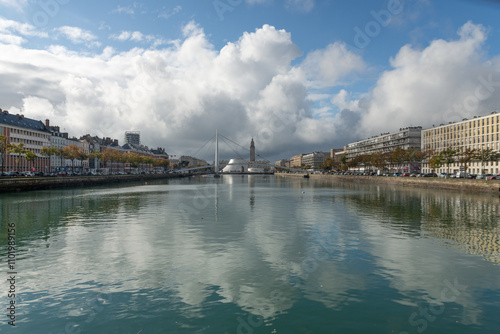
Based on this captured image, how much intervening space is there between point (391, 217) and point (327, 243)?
1483 centimetres

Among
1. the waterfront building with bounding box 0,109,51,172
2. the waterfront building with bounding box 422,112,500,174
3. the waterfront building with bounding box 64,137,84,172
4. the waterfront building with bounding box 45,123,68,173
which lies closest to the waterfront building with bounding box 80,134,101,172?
the waterfront building with bounding box 64,137,84,172

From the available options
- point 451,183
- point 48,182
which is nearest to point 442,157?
point 451,183

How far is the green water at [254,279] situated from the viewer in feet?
35.5

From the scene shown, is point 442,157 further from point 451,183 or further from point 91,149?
point 91,149

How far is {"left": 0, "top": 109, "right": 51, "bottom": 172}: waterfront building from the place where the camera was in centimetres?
11525

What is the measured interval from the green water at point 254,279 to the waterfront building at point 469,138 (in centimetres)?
10206

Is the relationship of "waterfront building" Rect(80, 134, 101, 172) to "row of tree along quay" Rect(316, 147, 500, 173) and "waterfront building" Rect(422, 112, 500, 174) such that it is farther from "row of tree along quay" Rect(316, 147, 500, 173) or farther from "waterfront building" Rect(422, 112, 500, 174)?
"waterfront building" Rect(422, 112, 500, 174)

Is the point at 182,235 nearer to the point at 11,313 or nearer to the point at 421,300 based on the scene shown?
the point at 11,313

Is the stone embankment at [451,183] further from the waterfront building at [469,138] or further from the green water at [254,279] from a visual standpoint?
the green water at [254,279]

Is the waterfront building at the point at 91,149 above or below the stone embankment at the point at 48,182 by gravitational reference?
above

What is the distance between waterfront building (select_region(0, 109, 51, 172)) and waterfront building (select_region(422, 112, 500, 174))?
452 feet

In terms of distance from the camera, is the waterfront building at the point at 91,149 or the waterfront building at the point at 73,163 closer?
the waterfront building at the point at 73,163

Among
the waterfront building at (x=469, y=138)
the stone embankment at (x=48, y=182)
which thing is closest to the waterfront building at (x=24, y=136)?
the stone embankment at (x=48, y=182)

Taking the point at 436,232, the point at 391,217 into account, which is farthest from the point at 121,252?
the point at 391,217
